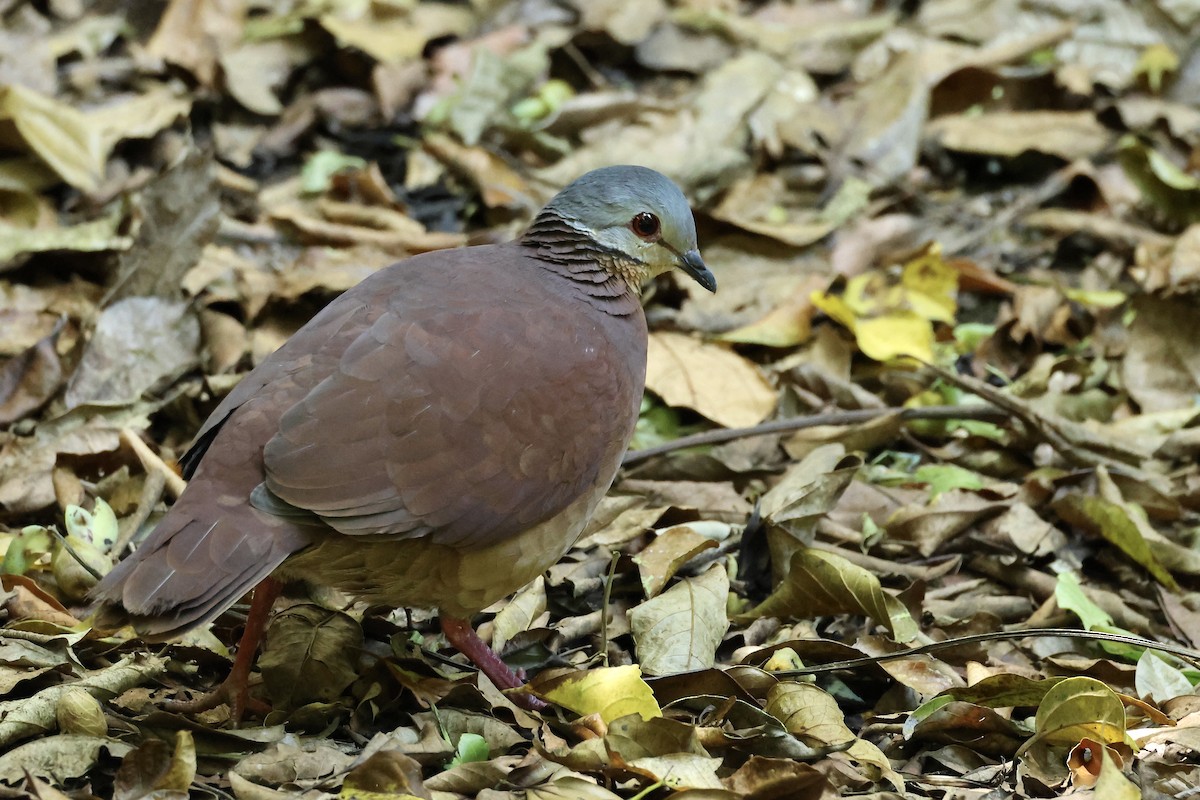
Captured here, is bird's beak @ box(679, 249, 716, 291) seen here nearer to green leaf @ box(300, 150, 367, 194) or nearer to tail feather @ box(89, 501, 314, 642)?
tail feather @ box(89, 501, 314, 642)

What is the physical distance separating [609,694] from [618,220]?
4.72ft

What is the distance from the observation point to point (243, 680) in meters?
3.47

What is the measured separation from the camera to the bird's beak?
4191 mm

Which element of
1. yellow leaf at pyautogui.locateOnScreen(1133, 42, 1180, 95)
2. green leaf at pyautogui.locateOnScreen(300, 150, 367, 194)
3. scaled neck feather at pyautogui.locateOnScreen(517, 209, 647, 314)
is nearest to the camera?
scaled neck feather at pyautogui.locateOnScreen(517, 209, 647, 314)

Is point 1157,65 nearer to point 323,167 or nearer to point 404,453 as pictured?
point 323,167

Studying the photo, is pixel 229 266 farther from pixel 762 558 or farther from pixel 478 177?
pixel 762 558

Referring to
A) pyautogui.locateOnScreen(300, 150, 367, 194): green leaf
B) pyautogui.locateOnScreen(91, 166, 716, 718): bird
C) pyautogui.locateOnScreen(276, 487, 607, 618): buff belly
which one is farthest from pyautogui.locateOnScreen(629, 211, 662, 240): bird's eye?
pyautogui.locateOnScreen(300, 150, 367, 194): green leaf

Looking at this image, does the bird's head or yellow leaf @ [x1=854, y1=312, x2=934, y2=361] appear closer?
the bird's head

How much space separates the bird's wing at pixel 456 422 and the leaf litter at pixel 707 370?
51cm

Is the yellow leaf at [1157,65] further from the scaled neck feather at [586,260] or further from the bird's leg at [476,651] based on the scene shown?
the bird's leg at [476,651]

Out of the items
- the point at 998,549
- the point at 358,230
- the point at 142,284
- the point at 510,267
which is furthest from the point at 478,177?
the point at 998,549

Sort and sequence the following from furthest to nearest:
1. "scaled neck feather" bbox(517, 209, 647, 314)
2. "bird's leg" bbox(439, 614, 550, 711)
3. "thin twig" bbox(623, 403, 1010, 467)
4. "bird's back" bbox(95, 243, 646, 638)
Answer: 1. "thin twig" bbox(623, 403, 1010, 467)
2. "scaled neck feather" bbox(517, 209, 647, 314)
3. "bird's leg" bbox(439, 614, 550, 711)
4. "bird's back" bbox(95, 243, 646, 638)

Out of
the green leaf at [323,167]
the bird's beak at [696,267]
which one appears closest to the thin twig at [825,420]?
the bird's beak at [696,267]

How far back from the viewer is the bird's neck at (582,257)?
13.1 feet
